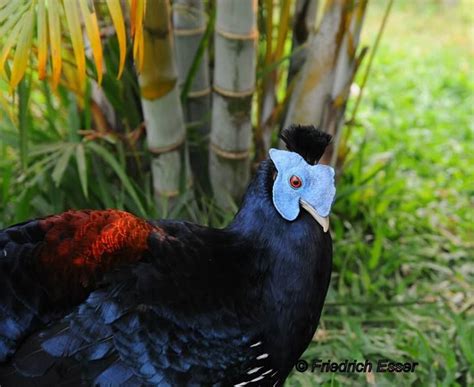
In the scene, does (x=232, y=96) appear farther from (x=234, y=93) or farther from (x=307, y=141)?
(x=307, y=141)

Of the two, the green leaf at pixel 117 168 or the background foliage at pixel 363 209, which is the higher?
the green leaf at pixel 117 168

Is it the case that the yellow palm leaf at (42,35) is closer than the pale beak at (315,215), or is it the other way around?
the yellow palm leaf at (42,35)

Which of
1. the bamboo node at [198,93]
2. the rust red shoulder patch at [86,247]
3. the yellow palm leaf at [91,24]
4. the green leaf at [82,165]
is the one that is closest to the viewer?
the yellow palm leaf at [91,24]

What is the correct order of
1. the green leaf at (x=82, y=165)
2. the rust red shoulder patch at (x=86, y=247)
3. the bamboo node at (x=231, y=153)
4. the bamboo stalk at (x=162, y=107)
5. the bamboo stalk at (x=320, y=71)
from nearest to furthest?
1. the rust red shoulder patch at (x=86, y=247)
2. the bamboo stalk at (x=162, y=107)
3. the green leaf at (x=82, y=165)
4. the bamboo stalk at (x=320, y=71)
5. the bamboo node at (x=231, y=153)

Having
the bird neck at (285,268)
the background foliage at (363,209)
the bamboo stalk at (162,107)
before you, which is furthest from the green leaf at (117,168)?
the bird neck at (285,268)

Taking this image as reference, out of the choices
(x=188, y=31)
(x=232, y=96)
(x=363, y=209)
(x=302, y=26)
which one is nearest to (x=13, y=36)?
(x=232, y=96)

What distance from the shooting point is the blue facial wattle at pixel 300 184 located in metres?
1.84

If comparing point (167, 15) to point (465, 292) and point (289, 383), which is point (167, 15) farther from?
point (465, 292)

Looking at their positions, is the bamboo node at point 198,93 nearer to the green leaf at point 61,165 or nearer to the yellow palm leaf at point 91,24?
the green leaf at point 61,165

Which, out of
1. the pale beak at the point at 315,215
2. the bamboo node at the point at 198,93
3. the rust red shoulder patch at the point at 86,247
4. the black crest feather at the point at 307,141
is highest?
the black crest feather at the point at 307,141

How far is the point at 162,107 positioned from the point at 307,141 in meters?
0.85

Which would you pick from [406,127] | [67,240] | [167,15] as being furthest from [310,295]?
[406,127]

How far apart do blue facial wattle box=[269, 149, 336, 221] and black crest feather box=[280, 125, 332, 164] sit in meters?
0.02

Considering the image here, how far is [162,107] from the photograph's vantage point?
256cm
